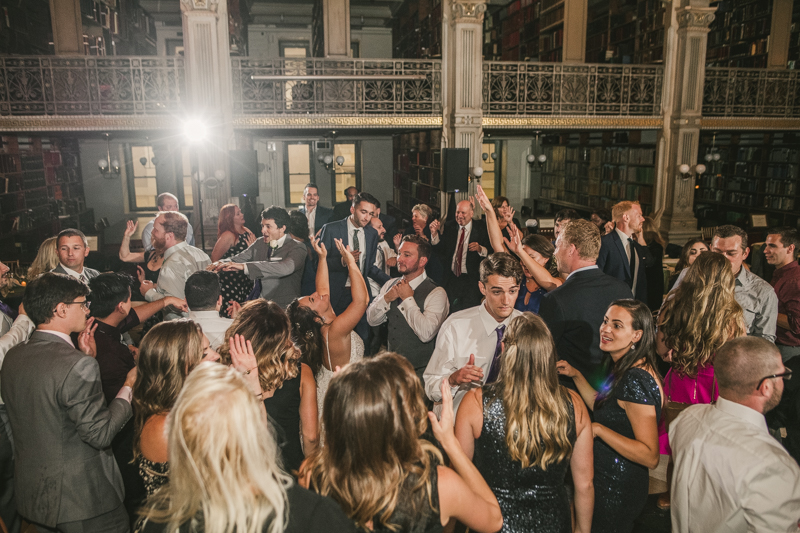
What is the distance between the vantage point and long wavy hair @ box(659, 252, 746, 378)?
260 centimetres

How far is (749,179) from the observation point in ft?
33.0

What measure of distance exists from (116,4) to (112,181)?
3.90 metres

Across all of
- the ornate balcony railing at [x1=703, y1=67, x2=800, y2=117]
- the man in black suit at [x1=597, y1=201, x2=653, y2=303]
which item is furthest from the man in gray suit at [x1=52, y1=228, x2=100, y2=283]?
the ornate balcony railing at [x1=703, y1=67, x2=800, y2=117]

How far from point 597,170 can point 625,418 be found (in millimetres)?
10767

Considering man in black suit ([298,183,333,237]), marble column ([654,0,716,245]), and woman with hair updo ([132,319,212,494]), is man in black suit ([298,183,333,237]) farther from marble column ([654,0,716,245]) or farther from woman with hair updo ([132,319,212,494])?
marble column ([654,0,716,245])

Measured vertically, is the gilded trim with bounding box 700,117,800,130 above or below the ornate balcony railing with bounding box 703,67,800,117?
below

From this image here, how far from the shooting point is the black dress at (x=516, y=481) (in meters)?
1.79

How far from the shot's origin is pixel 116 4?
11008 mm

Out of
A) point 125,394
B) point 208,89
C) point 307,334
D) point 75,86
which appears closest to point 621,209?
point 307,334

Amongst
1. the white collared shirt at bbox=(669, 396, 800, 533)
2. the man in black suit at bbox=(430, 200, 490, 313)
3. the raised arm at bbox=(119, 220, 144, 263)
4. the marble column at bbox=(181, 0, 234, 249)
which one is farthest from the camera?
the marble column at bbox=(181, 0, 234, 249)

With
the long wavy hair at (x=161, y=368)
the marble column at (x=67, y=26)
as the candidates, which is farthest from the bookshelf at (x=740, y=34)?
the marble column at (x=67, y=26)

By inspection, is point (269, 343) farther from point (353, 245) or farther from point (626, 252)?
point (626, 252)

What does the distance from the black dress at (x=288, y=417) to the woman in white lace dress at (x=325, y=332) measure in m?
0.29

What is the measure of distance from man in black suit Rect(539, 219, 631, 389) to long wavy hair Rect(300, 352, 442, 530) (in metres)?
1.60
